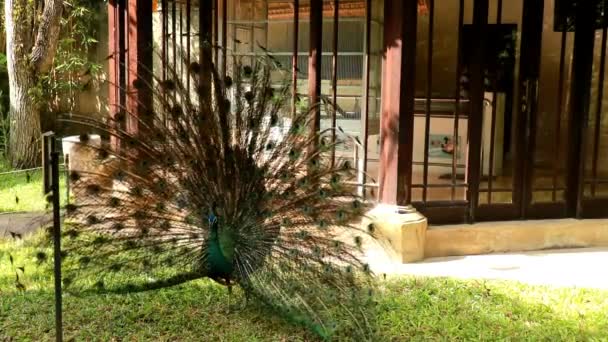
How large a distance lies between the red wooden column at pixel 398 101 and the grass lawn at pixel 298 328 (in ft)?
3.63

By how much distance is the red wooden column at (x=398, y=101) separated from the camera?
5.98 meters

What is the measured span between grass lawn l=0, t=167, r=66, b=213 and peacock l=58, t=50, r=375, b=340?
3429mm

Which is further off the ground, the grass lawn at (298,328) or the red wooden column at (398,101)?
the red wooden column at (398,101)

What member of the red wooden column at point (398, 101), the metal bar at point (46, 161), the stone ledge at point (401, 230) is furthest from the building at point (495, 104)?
the metal bar at point (46, 161)

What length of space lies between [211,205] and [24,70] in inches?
324

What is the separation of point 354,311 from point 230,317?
1004 mm

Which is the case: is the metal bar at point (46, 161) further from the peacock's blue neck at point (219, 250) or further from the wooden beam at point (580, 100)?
the wooden beam at point (580, 100)

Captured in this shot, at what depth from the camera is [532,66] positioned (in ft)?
21.5

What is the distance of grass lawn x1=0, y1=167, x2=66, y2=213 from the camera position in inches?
318

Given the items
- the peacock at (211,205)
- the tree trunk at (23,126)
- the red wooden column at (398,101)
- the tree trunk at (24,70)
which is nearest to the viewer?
the peacock at (211,205)

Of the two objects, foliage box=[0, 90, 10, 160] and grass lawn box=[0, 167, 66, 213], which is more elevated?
foliage box=[0, 90, 10, 160]

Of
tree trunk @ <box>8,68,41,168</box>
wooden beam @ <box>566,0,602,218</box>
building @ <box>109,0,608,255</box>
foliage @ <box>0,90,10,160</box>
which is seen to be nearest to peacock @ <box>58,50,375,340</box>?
building @ <box>109,0,608,255</box>

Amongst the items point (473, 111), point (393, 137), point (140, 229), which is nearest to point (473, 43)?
point (473, 111)

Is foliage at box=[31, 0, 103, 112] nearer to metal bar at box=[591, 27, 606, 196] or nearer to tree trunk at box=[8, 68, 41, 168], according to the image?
tree trunk at box=[8, 68, 41, 168]
